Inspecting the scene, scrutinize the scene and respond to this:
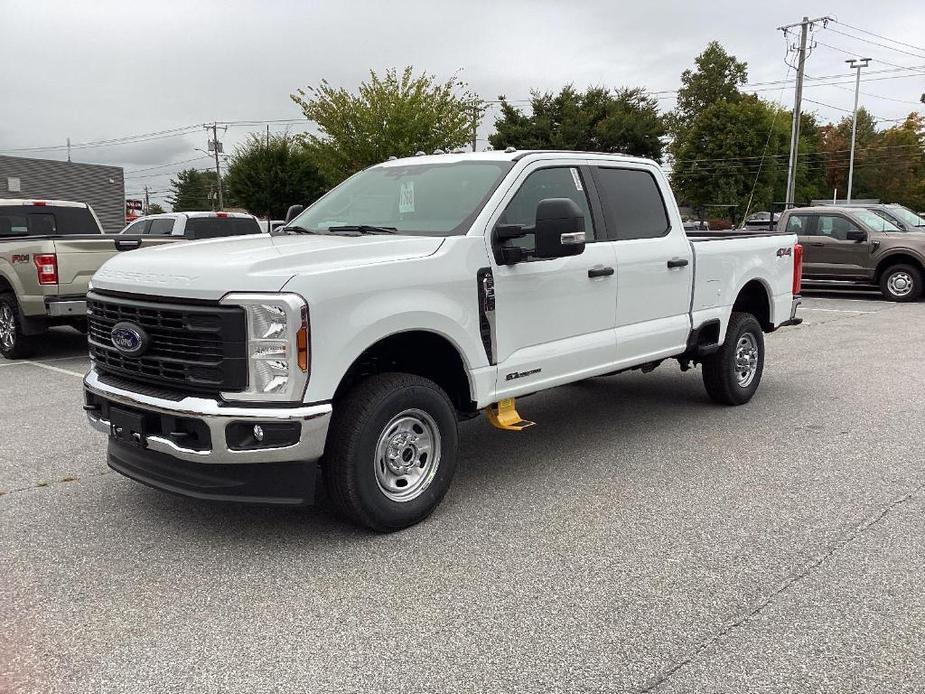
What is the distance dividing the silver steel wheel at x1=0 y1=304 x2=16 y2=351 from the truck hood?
20.8 ft

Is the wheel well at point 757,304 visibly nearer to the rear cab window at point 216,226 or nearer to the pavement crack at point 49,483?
the pavement crack at point 49,483

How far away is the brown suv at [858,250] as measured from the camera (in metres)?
15.4

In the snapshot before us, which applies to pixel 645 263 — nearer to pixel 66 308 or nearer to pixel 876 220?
pixel 66 308

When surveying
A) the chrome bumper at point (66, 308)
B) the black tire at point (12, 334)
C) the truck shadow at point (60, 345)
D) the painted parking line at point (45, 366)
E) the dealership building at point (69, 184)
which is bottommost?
the truck shadow at point (60, 345)

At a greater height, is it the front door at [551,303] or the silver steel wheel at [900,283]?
the front door at [551,303]

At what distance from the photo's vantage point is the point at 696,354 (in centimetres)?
647

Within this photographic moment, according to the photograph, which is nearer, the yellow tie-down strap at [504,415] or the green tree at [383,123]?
the yellow tie-down strap at [504,415]

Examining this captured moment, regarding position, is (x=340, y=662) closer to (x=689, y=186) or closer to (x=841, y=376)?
→ (x=841, y=376)

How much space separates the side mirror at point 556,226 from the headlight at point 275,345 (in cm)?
144

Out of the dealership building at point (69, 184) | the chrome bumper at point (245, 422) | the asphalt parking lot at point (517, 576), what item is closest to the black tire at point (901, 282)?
the asphalt parking lot at point (517, 576)

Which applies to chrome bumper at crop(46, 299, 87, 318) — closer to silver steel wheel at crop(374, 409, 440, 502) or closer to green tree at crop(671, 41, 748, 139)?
silver steel wheel at crop(374, 409, 440, 502)

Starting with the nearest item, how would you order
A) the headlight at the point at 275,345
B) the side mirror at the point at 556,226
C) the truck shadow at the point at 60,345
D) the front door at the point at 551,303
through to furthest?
1. the headlight at the point at 275,345
2. the side mirror at the point at 556,226
3. the front door at the point at 551,303
4. the truck shadow at the point at 60,345

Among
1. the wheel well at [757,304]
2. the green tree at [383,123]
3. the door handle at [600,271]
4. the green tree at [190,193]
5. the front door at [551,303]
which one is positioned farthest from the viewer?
the green tree at [190,193]

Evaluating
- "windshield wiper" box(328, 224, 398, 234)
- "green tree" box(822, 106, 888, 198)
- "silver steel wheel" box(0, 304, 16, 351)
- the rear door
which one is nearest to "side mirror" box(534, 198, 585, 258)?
"windshield wiper" box(328, 224, 398, 234)
